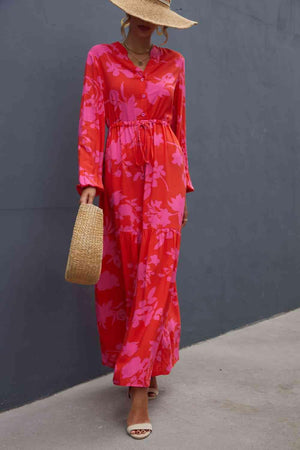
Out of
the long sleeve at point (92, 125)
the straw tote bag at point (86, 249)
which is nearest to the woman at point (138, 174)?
the long sleeve at point (92, 125)

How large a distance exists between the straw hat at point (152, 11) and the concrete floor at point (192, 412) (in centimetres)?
168

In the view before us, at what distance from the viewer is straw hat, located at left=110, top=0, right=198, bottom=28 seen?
8.67ft

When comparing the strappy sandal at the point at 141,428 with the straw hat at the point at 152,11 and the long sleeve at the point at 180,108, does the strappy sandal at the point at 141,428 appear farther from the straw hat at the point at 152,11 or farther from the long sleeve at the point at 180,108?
the straw hat at the point at 152,11

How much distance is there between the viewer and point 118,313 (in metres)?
2.92

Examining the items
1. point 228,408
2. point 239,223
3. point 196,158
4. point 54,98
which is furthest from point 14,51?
point 239,223

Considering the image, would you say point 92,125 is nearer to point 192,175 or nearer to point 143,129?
point 143,129

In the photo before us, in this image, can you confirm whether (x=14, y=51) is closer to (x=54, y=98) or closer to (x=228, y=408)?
(x=54, y=98)

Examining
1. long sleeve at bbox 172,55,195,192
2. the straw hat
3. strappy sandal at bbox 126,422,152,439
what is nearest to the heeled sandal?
strappy sandal at bbox 126,422,152,439

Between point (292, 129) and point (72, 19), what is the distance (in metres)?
2.46

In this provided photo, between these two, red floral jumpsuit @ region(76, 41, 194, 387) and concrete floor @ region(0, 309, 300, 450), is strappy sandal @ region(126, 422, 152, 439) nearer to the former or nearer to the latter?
concrete floor @ region(0, 309, 300, 450)

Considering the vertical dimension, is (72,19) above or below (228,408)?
above

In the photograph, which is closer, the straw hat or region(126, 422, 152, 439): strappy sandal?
region(126, 422, 152, 439): strappy sandal

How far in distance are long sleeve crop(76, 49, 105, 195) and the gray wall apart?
259mm

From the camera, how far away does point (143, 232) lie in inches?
108
